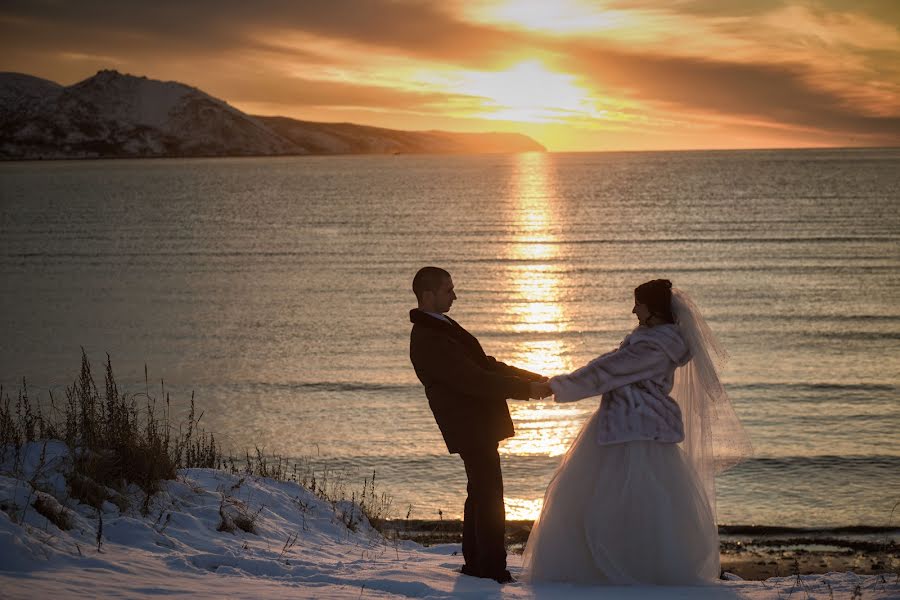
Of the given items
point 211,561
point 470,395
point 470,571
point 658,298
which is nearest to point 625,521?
point 470,571

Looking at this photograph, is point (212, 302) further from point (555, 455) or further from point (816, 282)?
point (816, 282)

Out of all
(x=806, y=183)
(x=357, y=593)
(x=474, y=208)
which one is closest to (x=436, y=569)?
(x=357, y=593)

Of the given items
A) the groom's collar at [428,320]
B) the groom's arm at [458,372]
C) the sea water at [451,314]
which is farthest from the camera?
the sea water at [451,314]

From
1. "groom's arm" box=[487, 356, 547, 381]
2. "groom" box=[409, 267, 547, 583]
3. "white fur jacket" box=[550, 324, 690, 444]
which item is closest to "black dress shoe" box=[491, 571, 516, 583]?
"groom" box=[409, 267, 547, 583]

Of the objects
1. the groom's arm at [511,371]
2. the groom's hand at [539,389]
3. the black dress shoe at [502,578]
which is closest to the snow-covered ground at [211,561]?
the black dress shoe at [502,578]

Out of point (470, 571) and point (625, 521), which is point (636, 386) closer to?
point (625, 521)

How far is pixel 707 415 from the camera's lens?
22.2 ft

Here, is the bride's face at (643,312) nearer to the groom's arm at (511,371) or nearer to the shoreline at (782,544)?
the groom's arm at (511,371)

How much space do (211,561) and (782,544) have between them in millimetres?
8221

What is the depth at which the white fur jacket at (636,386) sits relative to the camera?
635 cm

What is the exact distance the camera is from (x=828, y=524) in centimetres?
1260

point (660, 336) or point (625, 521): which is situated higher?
point (660, 336)

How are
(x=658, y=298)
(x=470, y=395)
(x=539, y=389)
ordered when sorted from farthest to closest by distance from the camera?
1. (x=539, y=389)
2. (x=658, y=298)
3. (x=470, y=395)

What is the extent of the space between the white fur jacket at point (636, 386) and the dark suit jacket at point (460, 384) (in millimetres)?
475
